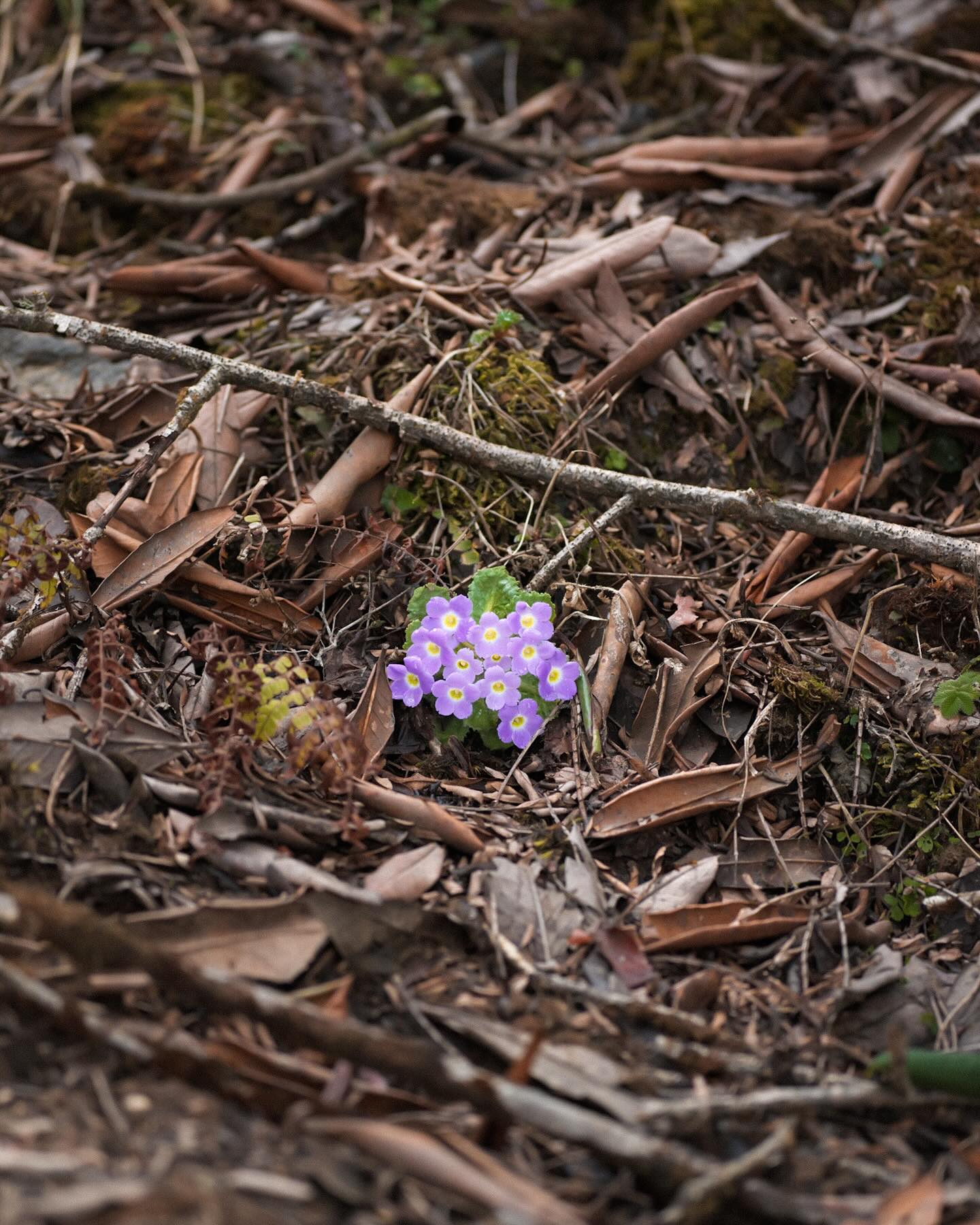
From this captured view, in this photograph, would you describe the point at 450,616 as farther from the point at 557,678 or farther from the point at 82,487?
the point at 82,487

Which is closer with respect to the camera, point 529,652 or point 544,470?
point 529,652

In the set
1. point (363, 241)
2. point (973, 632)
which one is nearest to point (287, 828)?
point (973, 632)

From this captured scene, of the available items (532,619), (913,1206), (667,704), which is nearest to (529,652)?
(532,619)

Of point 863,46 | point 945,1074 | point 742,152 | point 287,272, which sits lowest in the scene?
point 945,1074

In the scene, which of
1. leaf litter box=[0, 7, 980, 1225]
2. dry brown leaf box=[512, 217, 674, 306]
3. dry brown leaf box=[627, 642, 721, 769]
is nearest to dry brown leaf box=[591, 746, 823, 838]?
leaf litter box=[0, 7, 980, 1225]

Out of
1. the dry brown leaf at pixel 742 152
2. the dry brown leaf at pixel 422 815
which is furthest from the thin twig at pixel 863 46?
the dry brown leaf at pixel 422 815

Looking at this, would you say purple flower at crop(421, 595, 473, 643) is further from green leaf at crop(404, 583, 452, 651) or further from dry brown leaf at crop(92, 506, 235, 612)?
dry brown leaf at crop(92, 506, 235, 612)

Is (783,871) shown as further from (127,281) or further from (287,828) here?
(127,281)
